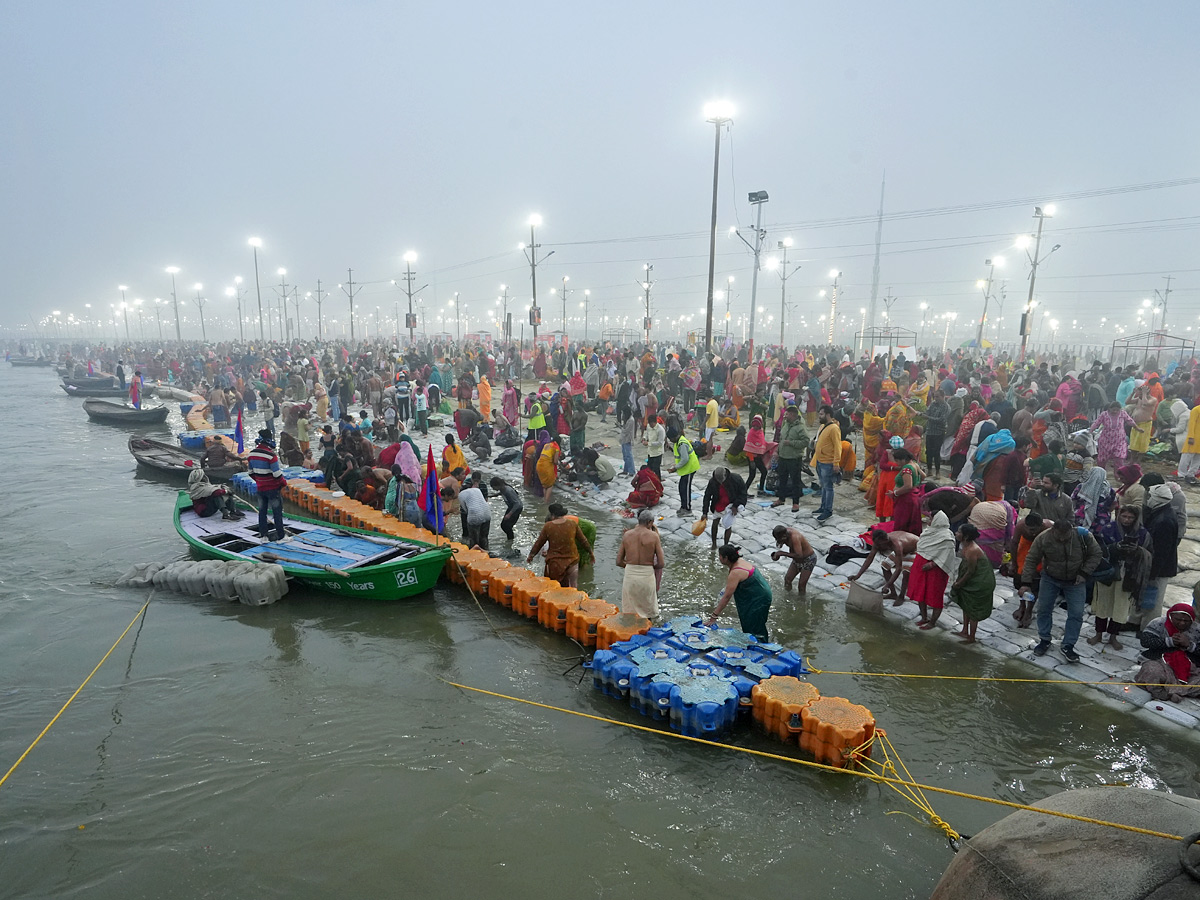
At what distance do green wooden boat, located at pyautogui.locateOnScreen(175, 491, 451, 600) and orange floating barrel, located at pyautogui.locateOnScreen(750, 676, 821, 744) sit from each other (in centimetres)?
512

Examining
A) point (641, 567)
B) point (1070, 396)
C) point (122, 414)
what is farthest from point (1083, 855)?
point (122, 414)

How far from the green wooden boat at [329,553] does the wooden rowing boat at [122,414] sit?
1675 cm

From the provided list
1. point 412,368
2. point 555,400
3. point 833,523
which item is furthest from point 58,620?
point 412,368

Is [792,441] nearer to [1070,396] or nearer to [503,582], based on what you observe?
[503,582]

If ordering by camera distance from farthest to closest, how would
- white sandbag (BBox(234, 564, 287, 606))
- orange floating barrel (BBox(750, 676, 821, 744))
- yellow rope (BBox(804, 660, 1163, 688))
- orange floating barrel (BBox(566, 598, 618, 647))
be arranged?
1. white sandbag (BBox(234, 564, 287, 606))
2. orange floating barrel (BBox(566, 598, 618, 647))
3. yellow rope (BBox(804, 660, 1163, 688))
4. orange floating barrel (BBox(750, 676, 821, 744))

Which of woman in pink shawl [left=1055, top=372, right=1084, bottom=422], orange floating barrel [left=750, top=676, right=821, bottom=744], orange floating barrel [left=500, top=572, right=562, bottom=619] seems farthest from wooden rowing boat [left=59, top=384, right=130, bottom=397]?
woman in pink shawl [left=1055, top=372, right=1084, bottom=422]

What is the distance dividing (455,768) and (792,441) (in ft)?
27.0

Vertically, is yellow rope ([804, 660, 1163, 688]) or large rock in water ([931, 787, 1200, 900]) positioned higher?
large rock in water ([931, 787, 1200, 900])

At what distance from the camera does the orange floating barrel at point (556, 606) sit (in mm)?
8438

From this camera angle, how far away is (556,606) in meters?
8.43

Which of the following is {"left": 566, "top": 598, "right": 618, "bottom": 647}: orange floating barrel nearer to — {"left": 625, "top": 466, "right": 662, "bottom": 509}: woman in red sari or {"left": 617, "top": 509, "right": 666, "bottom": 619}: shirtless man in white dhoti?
{"left": 617, "top": 509, "right": 666, "bottom": 619}: shirtless man in white dhoti

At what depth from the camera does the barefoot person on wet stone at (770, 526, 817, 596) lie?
905cm

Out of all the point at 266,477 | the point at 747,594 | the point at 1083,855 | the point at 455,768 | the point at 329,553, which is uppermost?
the point at 266,477

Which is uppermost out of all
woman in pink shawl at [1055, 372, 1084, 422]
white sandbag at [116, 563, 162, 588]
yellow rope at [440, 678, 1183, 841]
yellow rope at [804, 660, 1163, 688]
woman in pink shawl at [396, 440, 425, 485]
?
woman in pink shawl at [1055, 372, 1084, 422]
